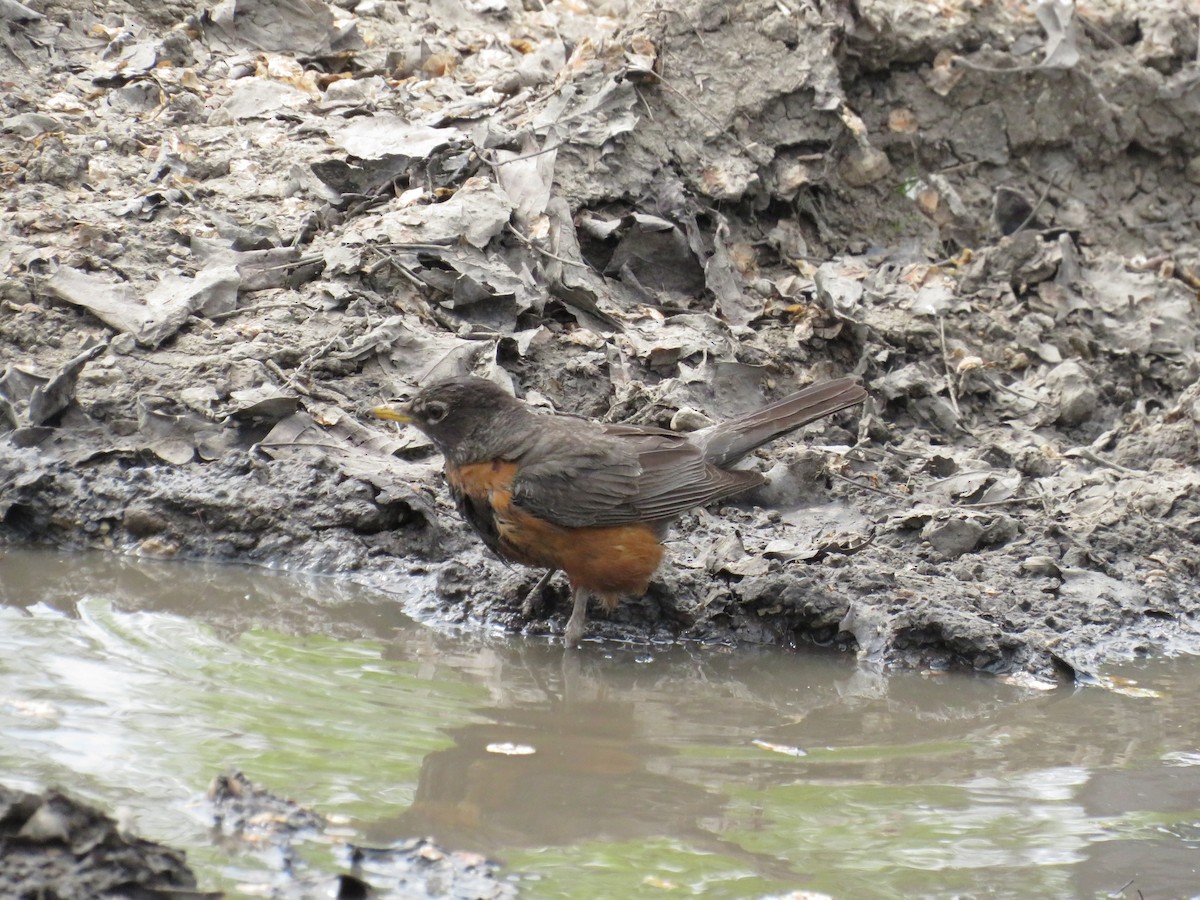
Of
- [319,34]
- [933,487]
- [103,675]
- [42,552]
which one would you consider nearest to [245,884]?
[103,675]

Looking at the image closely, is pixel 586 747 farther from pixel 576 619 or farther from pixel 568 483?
pixel 568 483

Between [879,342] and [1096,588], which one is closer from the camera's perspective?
[1096,588]

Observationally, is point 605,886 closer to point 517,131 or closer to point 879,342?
point 879,342

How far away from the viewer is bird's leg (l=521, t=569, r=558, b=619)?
17.9 ft

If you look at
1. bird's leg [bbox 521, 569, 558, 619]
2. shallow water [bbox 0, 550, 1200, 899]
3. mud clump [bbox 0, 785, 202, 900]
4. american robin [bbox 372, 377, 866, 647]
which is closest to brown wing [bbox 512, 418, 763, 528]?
american robin [bbox 372, 377, 866, 647]

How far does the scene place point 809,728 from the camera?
4.50m

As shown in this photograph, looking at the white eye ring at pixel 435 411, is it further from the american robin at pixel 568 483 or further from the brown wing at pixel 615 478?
the brown wing at pixel 615 478

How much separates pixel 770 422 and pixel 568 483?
1.06 m

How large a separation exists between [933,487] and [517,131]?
10.3 feet

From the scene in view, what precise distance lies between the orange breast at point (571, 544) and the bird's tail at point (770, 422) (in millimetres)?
612

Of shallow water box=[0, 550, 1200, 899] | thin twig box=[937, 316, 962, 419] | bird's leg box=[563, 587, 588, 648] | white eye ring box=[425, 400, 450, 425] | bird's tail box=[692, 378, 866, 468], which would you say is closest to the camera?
shallow water box=[0, 550, 1200, 899]

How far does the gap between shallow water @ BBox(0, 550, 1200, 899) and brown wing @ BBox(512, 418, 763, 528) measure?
56 centimetres

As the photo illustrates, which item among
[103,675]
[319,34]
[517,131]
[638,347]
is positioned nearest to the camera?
[103,675]

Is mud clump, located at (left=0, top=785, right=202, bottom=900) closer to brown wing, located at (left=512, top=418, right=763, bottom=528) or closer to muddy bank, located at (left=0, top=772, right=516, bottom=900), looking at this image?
muddy bank, located at (left=0, top=772, right=516, bottom=900)
